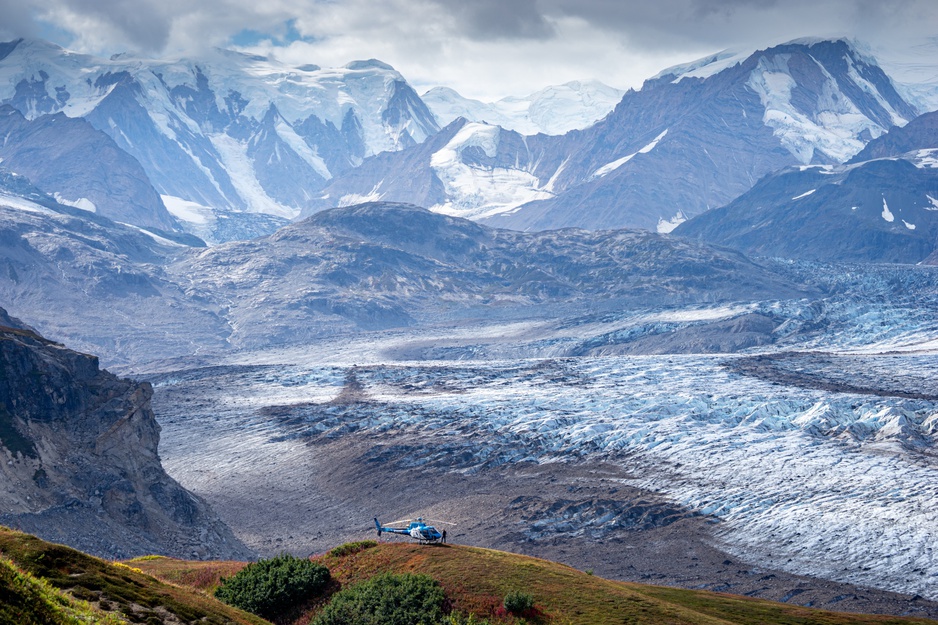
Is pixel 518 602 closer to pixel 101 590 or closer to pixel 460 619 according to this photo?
pixel 460 619

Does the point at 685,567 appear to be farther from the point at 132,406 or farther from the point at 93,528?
the point at 132,406

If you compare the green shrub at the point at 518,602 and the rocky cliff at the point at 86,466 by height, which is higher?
the green shrub at the point at 518,602

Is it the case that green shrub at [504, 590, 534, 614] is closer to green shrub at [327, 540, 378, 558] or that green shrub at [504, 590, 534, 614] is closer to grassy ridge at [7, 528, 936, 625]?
grassy ridge at [7, 528, 936, 625]

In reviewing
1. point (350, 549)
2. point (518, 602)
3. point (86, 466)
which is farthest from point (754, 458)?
point (518, 602)

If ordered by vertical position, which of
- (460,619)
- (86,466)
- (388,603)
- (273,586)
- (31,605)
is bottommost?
(86,466)

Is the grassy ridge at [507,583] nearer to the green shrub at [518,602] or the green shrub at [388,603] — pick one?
the green shrub at [518,602]

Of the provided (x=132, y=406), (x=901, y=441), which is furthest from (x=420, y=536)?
(x=901, y=441)

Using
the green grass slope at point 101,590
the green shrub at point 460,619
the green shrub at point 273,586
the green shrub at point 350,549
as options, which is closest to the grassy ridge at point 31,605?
the green grass slope at point 101,590
